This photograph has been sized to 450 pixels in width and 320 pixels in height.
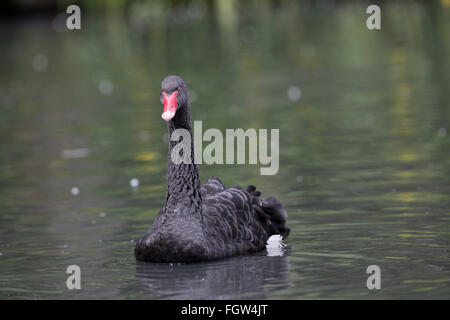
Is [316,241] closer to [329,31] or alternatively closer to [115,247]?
[115,247]

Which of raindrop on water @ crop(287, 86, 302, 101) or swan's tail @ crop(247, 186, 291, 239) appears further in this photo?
raindrop on water @ crop(287, 86, 302, 101)

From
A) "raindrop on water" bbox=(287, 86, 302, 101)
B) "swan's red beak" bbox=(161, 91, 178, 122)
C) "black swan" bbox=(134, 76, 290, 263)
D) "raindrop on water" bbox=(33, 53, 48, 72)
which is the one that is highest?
"raindrop on water" bbox=(33, 53, 48, 72)

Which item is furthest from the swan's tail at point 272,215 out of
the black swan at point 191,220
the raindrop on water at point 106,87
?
the raindrop on water at point 106,87

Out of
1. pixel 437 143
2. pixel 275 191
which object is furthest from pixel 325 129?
pixel 275 191

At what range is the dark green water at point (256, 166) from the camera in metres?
5.99

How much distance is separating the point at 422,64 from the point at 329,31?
8.38 metres

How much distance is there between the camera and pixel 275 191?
8.53m

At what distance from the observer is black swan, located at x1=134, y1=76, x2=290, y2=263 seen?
6.22 meters

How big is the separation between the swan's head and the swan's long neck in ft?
0.56

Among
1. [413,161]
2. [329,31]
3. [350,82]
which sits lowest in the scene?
[413,161]

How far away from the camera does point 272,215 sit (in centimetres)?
686

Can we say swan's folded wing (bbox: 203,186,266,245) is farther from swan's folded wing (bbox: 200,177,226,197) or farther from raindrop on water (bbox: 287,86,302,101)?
raindrop on water (bbox: 287,86,302,101)

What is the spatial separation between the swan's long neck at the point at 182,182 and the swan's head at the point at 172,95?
170 millimetres

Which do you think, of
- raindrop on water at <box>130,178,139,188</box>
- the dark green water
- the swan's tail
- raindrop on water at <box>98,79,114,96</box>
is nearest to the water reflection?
the dark green water
